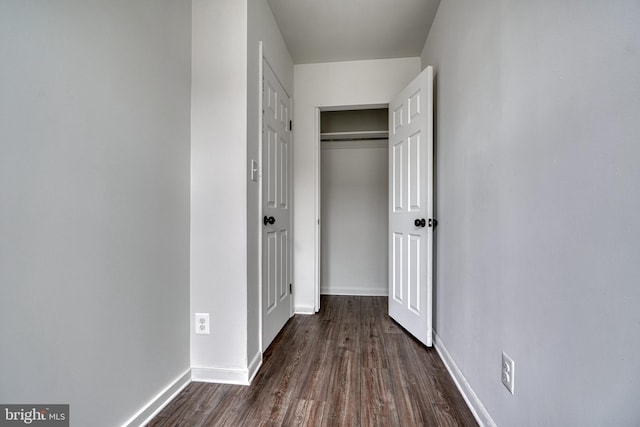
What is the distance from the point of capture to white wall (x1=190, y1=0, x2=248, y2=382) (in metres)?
1.68

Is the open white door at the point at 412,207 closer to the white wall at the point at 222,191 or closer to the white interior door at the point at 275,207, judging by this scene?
the white interior door at the point at 275,207

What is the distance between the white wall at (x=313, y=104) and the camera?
2.91 metres

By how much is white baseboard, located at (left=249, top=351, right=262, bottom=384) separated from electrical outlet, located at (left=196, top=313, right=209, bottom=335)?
0.34m

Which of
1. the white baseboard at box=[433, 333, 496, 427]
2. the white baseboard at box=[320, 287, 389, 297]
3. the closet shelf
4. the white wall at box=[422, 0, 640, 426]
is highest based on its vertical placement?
the closet shelf

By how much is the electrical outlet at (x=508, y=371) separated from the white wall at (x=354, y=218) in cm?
249

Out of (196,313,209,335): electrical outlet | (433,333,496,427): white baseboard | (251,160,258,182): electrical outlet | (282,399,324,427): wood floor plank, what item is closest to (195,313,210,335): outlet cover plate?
(196,313,209,335): electrical outlet

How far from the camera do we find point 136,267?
50.3 inches

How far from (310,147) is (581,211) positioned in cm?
243

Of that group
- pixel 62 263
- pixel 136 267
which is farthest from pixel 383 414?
pixel 62 263

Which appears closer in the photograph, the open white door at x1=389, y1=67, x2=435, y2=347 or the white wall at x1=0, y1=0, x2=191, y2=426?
the white wall at x1=0, y1=0, x2=191, y2=426

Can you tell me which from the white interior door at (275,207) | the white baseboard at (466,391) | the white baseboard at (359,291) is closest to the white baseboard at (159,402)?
the white interior door at (275,207)

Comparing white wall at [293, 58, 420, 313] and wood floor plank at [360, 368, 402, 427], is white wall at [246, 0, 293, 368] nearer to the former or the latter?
wood floor plank at [360, 368, 402, 427]

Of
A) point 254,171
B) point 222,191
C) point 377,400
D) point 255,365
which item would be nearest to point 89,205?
point 222,191

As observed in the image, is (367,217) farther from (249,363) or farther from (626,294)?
(626,294)
